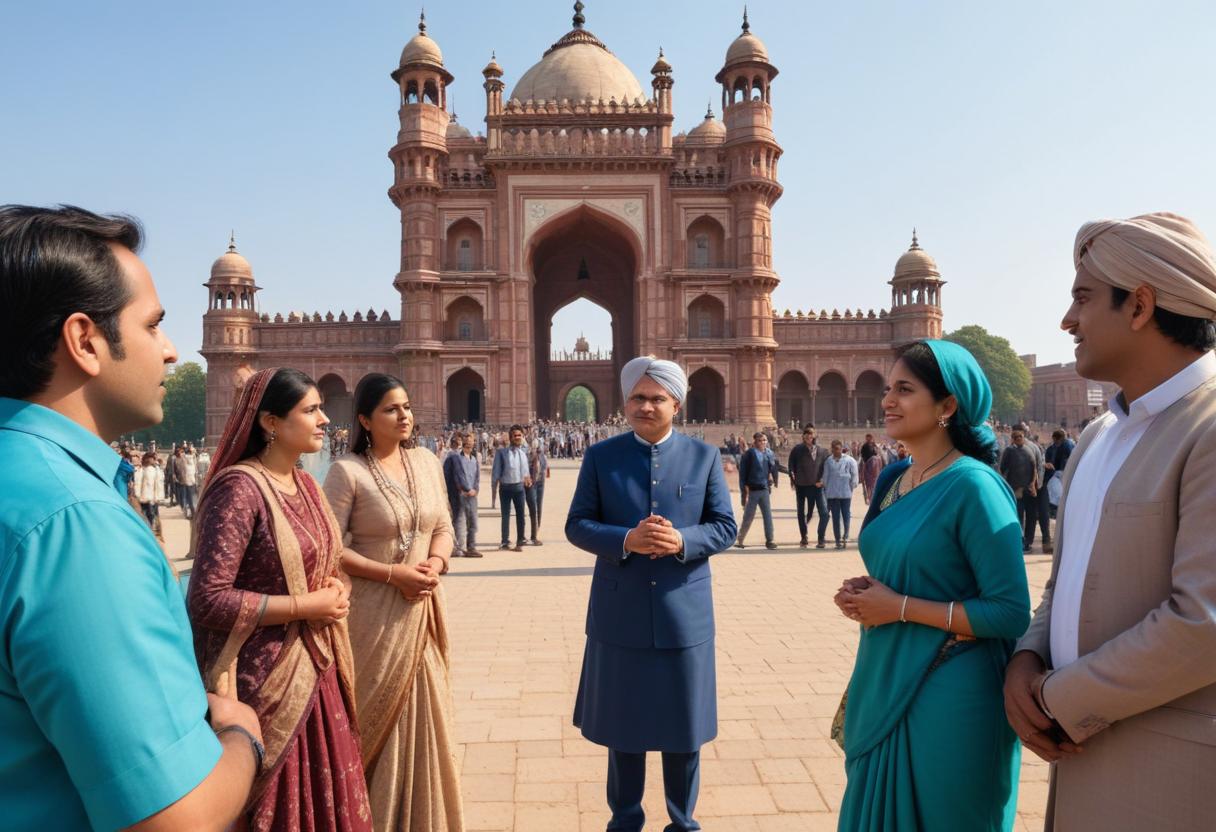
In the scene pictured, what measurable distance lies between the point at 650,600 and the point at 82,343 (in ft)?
6.43

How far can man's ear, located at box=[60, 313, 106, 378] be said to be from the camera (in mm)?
1104

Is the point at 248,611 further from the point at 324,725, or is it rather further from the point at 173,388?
the point at 173,388

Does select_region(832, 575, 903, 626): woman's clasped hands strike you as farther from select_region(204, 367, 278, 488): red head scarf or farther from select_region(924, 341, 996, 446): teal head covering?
select_region(204, 367, 278, 488): red head scarf

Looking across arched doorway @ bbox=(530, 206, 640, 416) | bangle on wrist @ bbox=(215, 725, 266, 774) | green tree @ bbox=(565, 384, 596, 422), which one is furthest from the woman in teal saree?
green tree @ bbox=(565, 384, 596, 422)

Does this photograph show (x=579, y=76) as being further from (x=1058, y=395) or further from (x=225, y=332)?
(x=1058, y=395)

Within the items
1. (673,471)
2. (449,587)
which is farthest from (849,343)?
(673,471)

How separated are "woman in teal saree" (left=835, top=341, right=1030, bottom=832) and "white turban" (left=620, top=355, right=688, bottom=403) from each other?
839mm

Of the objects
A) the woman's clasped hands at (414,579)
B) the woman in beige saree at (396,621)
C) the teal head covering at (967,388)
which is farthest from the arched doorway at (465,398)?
the teal head covering at (967,388)

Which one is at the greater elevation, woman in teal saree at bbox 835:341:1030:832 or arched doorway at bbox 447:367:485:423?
arched doorway at bbox 447:367:485:423

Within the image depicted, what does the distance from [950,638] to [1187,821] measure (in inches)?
24.5

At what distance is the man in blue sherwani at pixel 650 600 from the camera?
2635 millimetres

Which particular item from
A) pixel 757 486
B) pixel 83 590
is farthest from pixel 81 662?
pixel 757 486

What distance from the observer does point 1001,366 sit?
2093 inches

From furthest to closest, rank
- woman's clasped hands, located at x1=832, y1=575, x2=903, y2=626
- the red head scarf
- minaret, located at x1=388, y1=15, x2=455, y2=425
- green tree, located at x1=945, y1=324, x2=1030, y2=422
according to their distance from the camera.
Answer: green tree, located at x1=945, y1=324, x2=1030, y2=422 < minaret, located at x1=388, y1=15, x2=455, y2=425 < the red head scarf < woman's clasped hands, located at x1=832, y1=575, x2=903, y2=626
